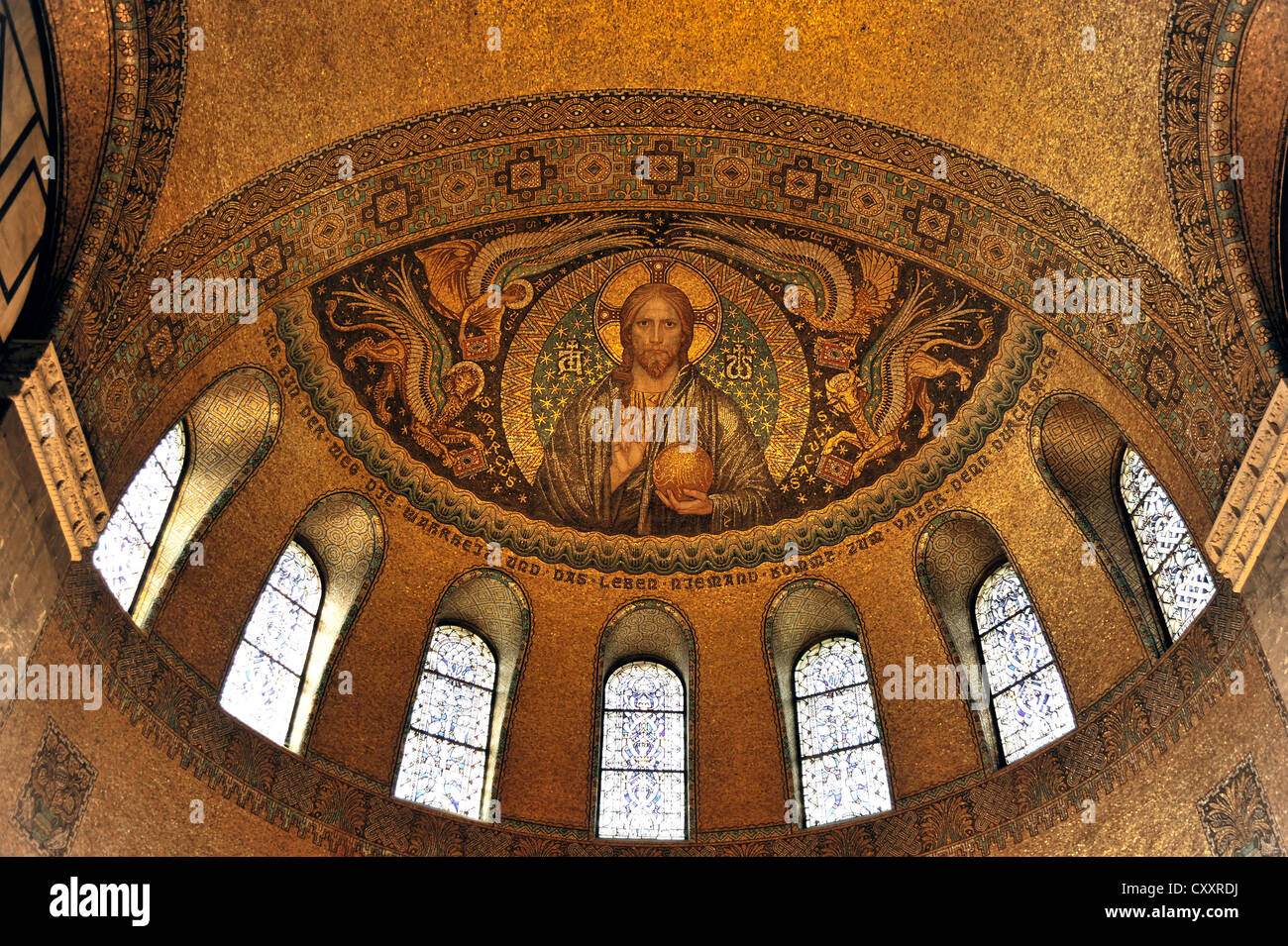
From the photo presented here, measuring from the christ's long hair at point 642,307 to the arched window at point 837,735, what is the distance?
3531 mm

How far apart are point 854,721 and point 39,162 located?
9.11 meters

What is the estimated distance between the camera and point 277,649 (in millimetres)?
13758

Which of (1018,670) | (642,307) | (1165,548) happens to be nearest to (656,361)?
(642,307)

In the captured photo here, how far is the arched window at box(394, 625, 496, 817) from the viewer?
45.7 ft

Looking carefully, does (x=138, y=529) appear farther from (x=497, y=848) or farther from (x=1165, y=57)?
(x=1165, y=57)

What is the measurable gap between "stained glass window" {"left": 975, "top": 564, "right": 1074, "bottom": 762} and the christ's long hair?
4.04 m

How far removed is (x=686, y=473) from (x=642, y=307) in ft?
6.10

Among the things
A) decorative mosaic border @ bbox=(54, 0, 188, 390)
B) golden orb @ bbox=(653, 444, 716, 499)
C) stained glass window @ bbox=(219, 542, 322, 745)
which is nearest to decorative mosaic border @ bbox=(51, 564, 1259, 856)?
stained glass window @ bbox=(219, 542, 322, 745)

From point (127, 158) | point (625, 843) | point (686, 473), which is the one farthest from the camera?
point (686, 473)

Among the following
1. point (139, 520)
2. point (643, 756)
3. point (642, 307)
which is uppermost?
point (642, 307)

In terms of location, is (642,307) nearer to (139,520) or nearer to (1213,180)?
(139,520)

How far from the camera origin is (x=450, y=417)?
14797 millimetres

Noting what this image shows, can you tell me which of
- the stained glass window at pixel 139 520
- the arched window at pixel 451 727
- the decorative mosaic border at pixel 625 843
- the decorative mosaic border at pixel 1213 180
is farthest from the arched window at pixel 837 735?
the stained glass window at pixel 139 520
